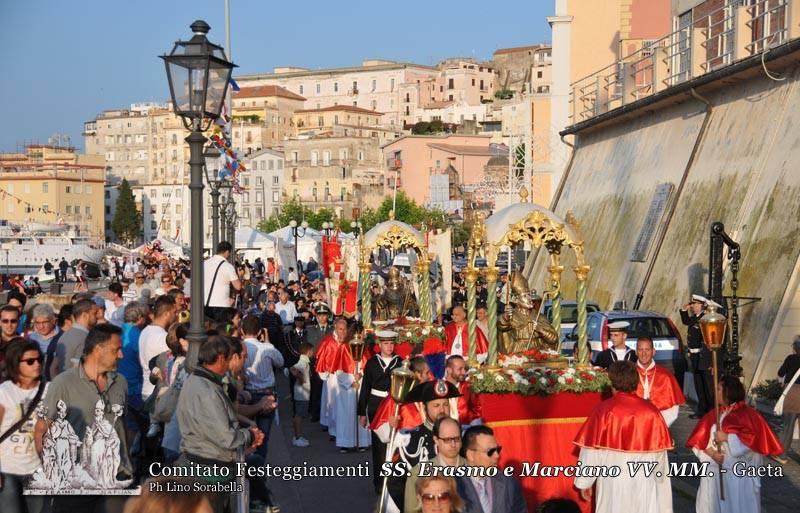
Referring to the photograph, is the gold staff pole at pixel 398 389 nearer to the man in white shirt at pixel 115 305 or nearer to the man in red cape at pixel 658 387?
the man in red cape at pixel 658 387

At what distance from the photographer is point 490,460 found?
733 cm

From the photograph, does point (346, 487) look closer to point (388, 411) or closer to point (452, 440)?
point (388, 411)

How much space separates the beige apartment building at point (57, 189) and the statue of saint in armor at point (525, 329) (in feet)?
433

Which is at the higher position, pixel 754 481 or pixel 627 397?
pixel 627 397

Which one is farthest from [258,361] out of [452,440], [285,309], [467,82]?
[467,82]

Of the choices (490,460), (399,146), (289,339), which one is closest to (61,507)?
(490,460)

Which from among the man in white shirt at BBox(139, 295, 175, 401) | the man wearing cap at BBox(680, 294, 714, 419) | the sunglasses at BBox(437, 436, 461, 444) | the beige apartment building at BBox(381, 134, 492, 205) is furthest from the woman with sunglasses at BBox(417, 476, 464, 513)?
the beige apartment building at BBox(381, 134, 492, 205)

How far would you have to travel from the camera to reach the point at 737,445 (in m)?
9.73

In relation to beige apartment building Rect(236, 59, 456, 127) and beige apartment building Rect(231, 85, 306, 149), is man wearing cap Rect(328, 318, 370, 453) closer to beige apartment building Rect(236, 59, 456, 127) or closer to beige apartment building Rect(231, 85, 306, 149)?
beige apartment building Rect(231, 85, 306, 149)

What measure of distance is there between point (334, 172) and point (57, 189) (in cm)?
3634

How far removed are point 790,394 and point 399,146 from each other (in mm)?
107913

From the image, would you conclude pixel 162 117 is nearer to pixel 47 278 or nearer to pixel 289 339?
pixel 47 278

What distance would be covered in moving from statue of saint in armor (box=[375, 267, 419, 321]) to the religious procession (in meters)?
2.28

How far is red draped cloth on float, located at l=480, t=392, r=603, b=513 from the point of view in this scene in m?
11.5
